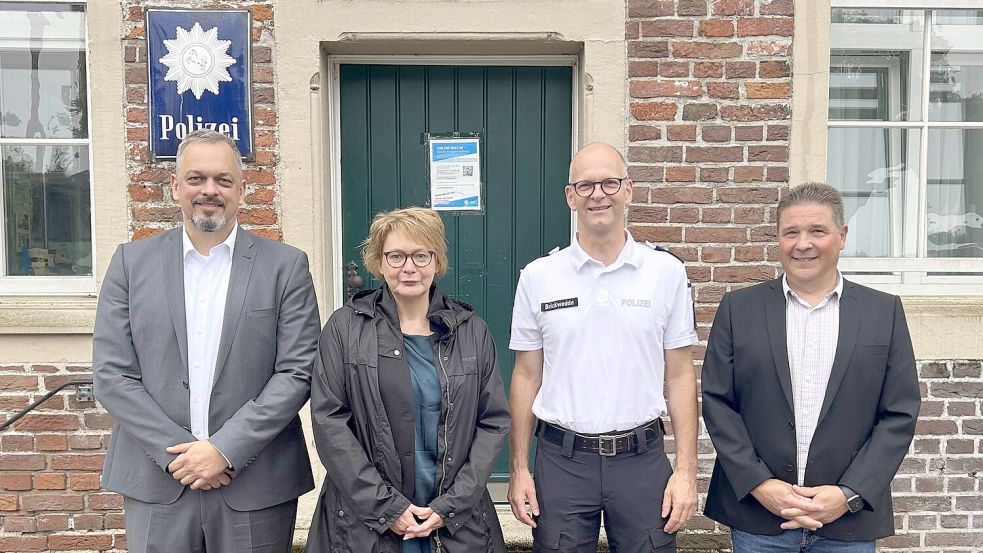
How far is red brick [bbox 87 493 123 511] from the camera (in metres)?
3.66

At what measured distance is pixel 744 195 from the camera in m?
3.63

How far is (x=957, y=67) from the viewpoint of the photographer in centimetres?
383

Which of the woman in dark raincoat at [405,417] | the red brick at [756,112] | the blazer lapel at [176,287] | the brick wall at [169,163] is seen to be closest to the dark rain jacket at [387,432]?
the woman in dark raincoat at [405,417]

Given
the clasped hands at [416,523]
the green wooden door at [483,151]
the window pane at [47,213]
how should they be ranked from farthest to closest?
the green wooden door at [483,151] → the window pane at [47,213] → the clasped hands at [416,523]

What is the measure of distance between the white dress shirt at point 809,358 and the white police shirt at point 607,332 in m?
0.35

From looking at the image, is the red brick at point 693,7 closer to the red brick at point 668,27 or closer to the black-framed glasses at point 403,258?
the red brick at point 668,27

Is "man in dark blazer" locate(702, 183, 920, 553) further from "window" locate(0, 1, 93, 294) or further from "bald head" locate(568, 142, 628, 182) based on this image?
"window" locate(0, 1, 93, 294)

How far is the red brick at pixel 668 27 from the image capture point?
358 cm

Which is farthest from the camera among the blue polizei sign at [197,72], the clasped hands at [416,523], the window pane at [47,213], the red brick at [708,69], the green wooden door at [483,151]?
the green wooden door at [483,151]

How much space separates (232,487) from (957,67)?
3.94m

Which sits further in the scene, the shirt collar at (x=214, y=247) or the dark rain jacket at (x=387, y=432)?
the shirt collar at (x=214, y=247)

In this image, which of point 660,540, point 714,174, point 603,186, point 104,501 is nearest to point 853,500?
point 660,540

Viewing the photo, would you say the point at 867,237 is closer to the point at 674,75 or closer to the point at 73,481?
the point at 674,75

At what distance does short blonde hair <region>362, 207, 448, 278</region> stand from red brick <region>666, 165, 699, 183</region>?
155 cm
